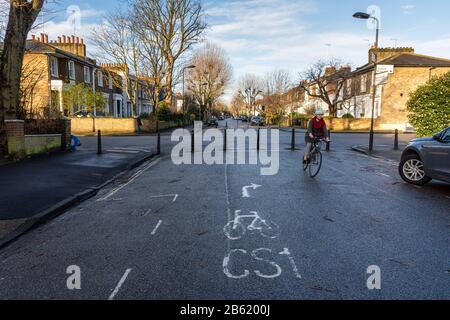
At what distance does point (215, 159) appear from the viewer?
13.5m

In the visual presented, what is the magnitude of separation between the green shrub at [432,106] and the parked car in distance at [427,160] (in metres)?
6.40

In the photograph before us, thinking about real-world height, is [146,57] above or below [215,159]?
above

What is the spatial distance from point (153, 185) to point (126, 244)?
420cm

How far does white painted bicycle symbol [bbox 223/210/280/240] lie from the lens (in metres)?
4.88

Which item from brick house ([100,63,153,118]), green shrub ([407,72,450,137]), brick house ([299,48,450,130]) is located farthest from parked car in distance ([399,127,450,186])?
brick house ([100,63,153,118])

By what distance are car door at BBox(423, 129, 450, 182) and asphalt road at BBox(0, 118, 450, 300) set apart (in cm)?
48

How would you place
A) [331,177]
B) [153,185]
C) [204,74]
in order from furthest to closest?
1. [204,74]
2. [331,177]
3. [153,185]

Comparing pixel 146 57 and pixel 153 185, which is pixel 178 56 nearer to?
pixel 146 57

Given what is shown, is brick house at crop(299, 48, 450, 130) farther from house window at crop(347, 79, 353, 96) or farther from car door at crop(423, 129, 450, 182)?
car door at crop(423, 129, 450, 182)

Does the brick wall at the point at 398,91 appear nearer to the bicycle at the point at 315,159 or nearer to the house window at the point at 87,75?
the bicycle at the point at 315,159

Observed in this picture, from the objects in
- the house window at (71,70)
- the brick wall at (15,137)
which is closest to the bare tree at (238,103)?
the house window at (71,70)

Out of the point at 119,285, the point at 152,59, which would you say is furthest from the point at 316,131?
the point at 152,59

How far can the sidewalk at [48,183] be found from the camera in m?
5.77
